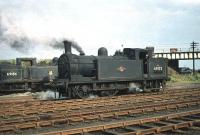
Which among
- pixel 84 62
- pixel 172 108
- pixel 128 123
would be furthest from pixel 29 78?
pixel 128 123

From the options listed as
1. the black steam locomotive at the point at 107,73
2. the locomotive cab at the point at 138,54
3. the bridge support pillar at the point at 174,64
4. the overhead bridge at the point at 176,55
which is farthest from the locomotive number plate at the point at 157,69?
the bridge support pillar at the point at 174,64

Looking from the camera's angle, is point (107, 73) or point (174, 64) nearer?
point (107, 73)

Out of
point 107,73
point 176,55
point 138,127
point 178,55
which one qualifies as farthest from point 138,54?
point 178,55

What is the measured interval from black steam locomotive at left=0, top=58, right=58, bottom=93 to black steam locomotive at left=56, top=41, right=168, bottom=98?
225 inches

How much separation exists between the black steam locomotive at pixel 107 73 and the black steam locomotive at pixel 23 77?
18.8 feet

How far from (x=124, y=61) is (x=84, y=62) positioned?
9.48 ft

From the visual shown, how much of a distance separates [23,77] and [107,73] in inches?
366

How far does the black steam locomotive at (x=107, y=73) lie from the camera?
19.8 meters

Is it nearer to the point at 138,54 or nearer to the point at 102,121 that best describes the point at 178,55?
the point at 138,54

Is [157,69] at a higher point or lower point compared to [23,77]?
higher

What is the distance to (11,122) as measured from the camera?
37.3 ft

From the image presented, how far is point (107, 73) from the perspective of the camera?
68.5ft

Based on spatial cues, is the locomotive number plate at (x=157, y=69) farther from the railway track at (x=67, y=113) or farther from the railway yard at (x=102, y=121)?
the railway yard at (x=102, y=121)

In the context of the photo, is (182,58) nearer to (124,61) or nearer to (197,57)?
(197,57)
